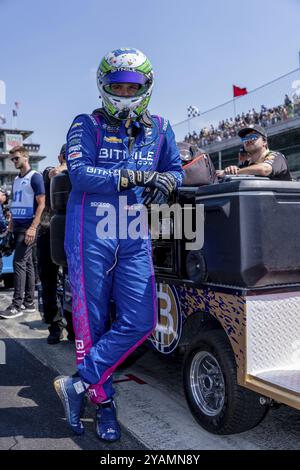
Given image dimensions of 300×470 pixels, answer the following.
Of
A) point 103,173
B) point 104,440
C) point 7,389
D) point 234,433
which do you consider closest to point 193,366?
point 234,433

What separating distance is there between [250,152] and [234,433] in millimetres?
2354

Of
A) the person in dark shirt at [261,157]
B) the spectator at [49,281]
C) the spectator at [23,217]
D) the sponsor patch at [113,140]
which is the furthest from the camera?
the spectator at [23,217]

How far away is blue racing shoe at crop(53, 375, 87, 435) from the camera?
99.6 inches

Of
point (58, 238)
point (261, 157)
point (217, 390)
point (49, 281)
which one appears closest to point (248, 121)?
point (261, 157)

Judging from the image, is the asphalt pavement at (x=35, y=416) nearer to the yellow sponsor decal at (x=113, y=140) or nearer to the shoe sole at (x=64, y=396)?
the shoe sole at (x=64, y=396)

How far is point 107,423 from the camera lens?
8.16 ft

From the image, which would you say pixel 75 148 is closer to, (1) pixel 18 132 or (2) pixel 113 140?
(2) pixel 113 140

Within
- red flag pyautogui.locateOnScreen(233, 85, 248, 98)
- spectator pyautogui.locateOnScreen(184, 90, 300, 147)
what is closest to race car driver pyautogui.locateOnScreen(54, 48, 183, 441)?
spectator pyautogui.locateOnScreen(184, 90, 300, 147)

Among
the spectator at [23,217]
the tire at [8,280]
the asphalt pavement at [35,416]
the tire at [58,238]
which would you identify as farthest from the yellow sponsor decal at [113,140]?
the tire at [8,280]

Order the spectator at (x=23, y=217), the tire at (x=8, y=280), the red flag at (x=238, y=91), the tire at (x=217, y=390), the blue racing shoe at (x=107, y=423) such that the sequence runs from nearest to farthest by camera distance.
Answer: the tire at (x=217, y=390) → the blue racing shoe at (x=107, y=423) → the spectator at (x=23, y=217) → the tire at (x=8, y=280) → the red flag at (x=238, y=91)

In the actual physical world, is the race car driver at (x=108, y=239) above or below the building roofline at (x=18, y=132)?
below

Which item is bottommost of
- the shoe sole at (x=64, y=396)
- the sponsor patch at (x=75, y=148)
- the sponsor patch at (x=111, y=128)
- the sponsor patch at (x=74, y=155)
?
the shoe sole at (x=64, y=396)

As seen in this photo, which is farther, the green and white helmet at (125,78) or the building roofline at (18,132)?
the building roofline at (18,132)

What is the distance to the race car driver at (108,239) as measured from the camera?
2490 millimetres
